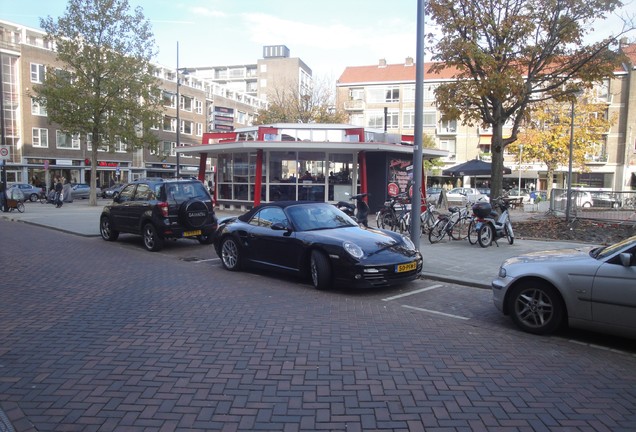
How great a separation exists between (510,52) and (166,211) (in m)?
11.1

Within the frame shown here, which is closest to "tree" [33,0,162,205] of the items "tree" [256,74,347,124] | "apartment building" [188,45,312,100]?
"tree" [256,74,347,124]

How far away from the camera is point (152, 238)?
11.6 metres

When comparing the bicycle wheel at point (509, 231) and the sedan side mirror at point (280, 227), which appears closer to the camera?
the sedan side mirror at point (280, 227)

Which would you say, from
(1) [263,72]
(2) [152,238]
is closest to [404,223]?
(2) [152,238]

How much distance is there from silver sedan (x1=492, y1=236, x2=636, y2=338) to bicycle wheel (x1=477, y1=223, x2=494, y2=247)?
604 centimetres

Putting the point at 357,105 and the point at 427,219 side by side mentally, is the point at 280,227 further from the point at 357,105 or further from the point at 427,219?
the point at 357,105

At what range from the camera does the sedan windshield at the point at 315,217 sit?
816cm

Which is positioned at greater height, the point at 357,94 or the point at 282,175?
the point at 357,94

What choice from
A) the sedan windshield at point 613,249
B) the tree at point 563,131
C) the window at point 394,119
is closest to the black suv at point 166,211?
the sedan windshield at point 613,249

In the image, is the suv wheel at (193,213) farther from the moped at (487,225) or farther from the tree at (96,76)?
the tree at (96,76)

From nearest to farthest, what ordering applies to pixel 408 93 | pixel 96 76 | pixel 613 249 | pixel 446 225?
pixel 613 249, pixel 446 225, pixel 96 76, pixel 408 93

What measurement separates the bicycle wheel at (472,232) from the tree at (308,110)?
92.9ft

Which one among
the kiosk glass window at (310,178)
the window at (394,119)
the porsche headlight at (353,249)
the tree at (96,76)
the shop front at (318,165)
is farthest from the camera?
the window at (394,119)

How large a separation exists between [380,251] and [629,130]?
54.3 m
